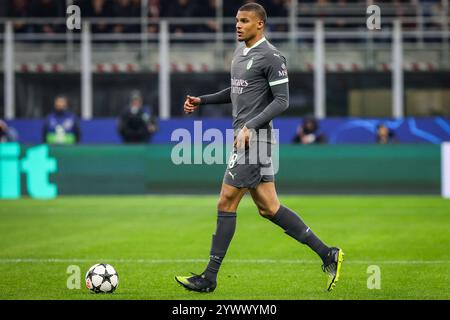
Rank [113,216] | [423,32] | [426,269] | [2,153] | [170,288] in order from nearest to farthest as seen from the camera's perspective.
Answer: [170,288]
[426,269]
[113,216]
[2,153]
[423,32]

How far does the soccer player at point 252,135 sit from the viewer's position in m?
8.88

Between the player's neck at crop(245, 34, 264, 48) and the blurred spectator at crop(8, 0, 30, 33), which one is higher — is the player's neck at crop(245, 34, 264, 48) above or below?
below

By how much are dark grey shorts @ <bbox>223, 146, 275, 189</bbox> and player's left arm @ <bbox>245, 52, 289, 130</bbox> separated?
0.30 metres

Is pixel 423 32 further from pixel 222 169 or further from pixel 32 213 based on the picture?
pixel 32 213

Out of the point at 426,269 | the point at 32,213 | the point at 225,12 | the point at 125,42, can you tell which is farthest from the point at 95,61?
the point at 426,269

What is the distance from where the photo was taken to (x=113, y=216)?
17703 millimetres

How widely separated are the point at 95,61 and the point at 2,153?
24.0ft

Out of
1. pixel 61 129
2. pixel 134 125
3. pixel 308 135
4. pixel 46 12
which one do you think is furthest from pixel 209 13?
pixel 61 129

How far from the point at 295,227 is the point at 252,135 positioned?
0.89 m

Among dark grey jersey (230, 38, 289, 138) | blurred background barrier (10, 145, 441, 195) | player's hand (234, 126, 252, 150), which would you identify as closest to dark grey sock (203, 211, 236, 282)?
player's hand (234, 126, 252, 150)

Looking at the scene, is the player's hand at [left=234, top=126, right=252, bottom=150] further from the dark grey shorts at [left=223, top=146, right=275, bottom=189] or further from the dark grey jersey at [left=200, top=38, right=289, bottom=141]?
the dark grey shorts at [left=223, top=146, right=275, bottom=189]

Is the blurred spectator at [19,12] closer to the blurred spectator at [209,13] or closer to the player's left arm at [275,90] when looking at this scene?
the blurred spectator at [209,13]

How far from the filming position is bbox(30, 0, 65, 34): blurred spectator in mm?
28531

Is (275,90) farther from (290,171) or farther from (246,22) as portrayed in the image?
(290,171)
